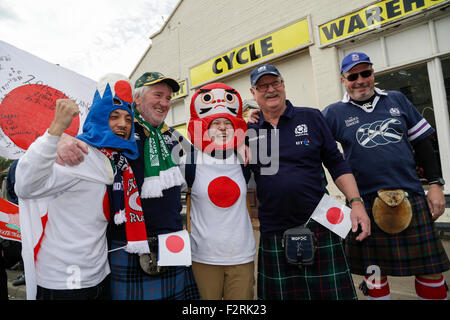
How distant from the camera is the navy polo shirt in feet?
6.17

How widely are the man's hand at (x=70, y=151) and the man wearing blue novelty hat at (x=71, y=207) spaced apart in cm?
4

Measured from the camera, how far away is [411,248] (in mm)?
2162

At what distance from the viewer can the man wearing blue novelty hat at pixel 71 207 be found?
4.38 ft

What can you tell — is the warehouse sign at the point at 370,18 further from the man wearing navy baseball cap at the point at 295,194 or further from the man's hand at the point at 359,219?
the man's hand at the point at 359,219

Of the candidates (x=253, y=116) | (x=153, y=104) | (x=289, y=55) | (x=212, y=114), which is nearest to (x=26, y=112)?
(x=153, y=104)

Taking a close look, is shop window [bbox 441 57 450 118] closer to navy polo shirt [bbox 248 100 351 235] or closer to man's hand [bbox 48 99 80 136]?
navy polo shirt [bbox 248 100 351 235]

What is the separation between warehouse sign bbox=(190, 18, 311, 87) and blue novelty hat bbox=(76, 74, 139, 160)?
194 inches

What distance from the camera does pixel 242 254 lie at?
183cm

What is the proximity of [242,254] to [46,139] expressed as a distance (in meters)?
1.32

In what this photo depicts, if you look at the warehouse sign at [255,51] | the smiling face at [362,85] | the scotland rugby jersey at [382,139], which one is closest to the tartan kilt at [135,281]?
the scotland rugby jersey at [382,139]

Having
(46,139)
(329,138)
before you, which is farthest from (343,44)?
(46,139)

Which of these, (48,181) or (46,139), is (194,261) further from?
(46,139)

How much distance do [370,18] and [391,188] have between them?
160 inches

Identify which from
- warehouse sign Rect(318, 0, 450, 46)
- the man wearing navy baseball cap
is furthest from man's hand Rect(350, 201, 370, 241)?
warehouse sign Rect(318, 0, 450, 46)
